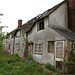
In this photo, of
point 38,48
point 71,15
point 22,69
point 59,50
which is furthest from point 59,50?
point 71,15

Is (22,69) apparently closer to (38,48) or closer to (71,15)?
(38,48)

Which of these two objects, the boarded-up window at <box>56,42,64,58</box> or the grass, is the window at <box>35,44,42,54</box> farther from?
the boarded-up window at <box>56,42,64,58</box>

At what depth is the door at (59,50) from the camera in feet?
28.6

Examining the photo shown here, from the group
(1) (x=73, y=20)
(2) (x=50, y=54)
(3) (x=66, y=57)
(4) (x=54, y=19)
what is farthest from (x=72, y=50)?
(1) (x=73, y=20)

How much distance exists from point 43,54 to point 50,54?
4.10 ft

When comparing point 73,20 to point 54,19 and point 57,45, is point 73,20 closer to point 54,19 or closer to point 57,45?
point 54,19

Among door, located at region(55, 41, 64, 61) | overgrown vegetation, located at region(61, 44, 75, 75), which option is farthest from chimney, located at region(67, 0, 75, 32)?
overgrown vegetation, located at region(61, 44, 75, 75)

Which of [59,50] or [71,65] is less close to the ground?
[59,50]

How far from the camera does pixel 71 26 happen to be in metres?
12.3

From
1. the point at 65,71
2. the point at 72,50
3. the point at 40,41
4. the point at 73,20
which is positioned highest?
the point at 73,20

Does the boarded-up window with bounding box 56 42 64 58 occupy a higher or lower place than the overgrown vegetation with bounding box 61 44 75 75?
higher

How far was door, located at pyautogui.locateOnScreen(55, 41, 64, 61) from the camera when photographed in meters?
8.71

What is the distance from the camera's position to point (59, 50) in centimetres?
904

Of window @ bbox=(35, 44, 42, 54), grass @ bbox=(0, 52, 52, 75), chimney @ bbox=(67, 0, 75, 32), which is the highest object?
chimney @ bbox=(67, 0, 75, 32)
